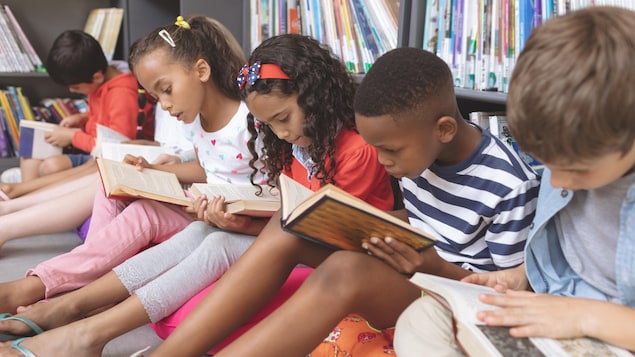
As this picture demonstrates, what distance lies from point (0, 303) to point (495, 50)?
115cm

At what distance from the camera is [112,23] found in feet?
8.49

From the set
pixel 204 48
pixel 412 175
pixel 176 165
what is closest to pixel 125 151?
pixel 176 165

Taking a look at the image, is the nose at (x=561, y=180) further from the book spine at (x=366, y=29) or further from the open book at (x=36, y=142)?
the open book at (x=36, y=142)

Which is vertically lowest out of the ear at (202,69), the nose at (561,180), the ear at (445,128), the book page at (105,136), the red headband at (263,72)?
the book page at (105,136)

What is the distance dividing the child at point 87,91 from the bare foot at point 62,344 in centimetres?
112

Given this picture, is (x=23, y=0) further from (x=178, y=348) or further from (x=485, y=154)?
(x=485, y=154)

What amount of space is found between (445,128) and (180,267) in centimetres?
59

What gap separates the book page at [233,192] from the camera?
1261 millimetres

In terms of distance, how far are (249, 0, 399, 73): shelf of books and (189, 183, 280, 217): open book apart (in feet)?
1.51

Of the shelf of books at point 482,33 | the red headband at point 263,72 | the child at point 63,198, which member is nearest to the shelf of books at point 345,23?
the shelf of books at point 482,33

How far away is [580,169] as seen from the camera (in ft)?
2.27

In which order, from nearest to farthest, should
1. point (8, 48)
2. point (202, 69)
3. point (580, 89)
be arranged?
point (580, 89), point (202, 69), point (8, 48)

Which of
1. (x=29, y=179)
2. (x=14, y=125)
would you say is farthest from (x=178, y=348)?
(x=14, y=125)

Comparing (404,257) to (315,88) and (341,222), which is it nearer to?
(341,222)
